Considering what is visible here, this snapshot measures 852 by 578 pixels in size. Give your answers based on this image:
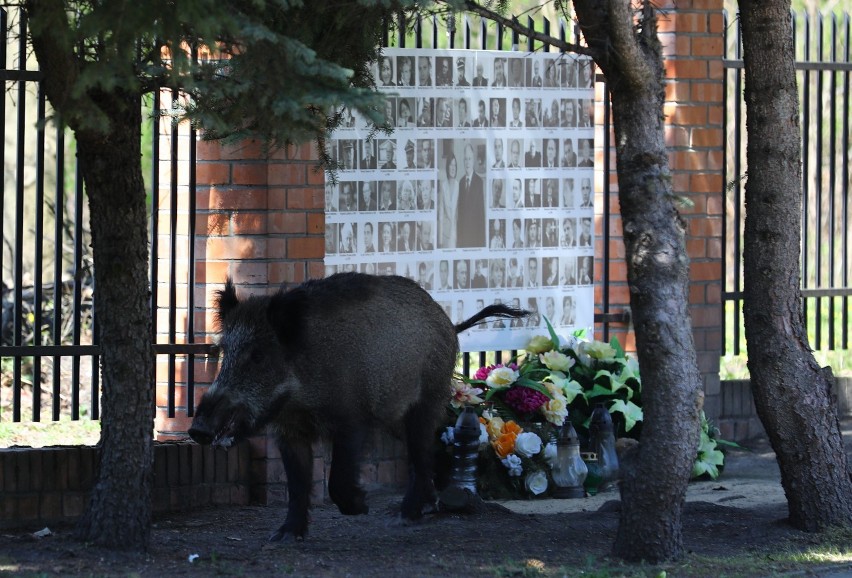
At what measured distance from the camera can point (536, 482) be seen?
7375 mm

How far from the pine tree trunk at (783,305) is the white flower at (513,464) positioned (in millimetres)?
1724

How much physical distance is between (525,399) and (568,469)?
49cm

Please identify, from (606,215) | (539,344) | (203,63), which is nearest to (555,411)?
(539,344)

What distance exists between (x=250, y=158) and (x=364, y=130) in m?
0.72

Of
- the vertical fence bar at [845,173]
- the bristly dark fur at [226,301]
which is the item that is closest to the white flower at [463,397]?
the bristly dark fur at [226,301]

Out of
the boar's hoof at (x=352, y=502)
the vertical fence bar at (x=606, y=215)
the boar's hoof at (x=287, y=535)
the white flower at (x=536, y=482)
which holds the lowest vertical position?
the boar's hoof at (x=287, y=535)

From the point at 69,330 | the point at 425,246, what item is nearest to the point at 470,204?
the point at 425,246

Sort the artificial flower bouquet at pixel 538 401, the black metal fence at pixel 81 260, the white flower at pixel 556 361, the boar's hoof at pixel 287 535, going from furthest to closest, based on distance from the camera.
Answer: the white flower at pixel 556 361 → the artificial flower bouquet at pixel 538 401 → the black metal fence at pixel 81 260 → the boar's hoof at pixel 287 535

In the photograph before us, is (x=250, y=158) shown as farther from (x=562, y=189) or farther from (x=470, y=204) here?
(x=562, y=189)

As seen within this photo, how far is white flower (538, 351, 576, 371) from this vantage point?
786cm

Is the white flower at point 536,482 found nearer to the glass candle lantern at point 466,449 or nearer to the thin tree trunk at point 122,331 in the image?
the glass candle lantern at point 466,449

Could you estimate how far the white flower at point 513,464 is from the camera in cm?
732

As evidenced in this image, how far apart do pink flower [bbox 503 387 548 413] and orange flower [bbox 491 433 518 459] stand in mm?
249

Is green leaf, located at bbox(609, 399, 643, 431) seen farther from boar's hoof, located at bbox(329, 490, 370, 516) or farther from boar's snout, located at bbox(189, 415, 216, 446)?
boar's snout, located at bbox(189, 415, 216, 446)
